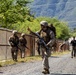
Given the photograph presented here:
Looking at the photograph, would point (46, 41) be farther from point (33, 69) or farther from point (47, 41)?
point (33, 69)

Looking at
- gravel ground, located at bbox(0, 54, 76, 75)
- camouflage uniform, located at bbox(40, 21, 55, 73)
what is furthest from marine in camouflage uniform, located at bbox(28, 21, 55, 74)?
gravel ground, located at bbox(0, 54, 76, 75)

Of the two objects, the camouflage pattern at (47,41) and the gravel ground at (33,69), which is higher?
the camouflage pattern at (47,41)

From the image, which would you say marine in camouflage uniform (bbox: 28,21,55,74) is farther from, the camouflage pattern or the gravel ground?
the gravel ground

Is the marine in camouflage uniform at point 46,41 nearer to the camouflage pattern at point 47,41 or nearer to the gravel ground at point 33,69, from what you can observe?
the camouflage pattern at point 47,41

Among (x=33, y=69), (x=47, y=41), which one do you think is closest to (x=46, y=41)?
(x=47, y=41)

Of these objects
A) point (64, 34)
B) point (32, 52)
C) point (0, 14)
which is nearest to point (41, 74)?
point (32, 52)

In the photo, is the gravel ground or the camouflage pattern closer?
the camouflage pattern

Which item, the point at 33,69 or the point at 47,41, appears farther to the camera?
the point at 33,69

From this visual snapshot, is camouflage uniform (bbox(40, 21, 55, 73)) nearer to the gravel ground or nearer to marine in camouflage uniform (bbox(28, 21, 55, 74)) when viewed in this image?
marine in camouflage uniform (bbox(28, 21, 55, 74))

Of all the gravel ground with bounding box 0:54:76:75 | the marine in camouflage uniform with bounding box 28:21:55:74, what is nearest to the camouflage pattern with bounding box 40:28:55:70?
the marine in camouflage uniform with bounding box 28:21:55:74

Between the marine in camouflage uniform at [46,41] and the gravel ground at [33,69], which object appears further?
the gravel ground at [33,69]

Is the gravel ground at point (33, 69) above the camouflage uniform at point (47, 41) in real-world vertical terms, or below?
below

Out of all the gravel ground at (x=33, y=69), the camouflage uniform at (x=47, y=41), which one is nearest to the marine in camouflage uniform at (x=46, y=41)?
the camouflage uniform at (x=47, y=41)

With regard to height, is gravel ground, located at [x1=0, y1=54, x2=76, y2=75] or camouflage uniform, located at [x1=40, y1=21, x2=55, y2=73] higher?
camouflage uniform, located at [x1=40, y1=21, x2=55, y2=73]
